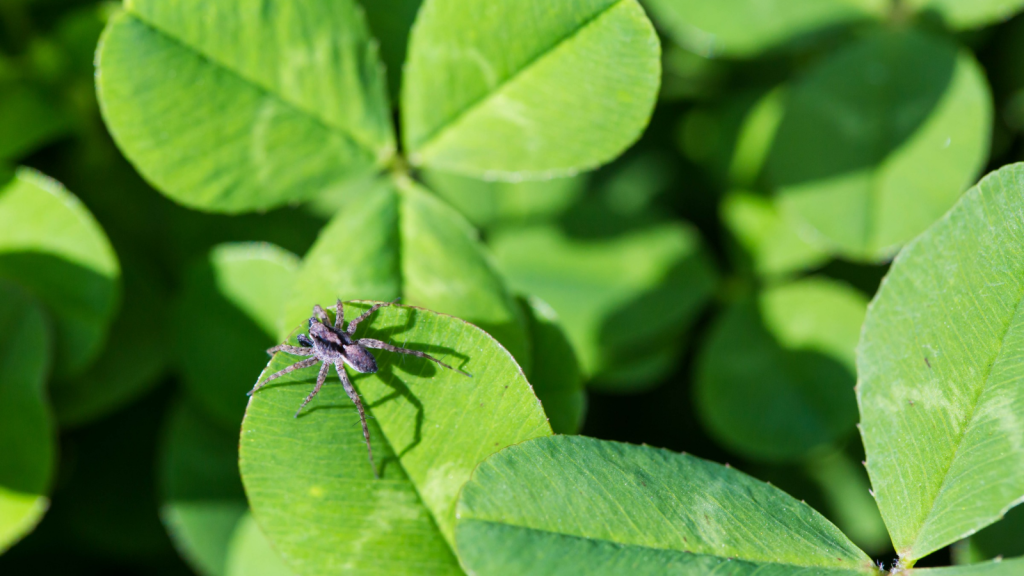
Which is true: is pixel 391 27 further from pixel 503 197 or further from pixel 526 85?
pixel 503 197

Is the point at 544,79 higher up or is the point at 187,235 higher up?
the point at 544,79

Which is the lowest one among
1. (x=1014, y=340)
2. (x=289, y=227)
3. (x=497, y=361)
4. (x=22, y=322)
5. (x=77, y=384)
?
(x=77, y=384)

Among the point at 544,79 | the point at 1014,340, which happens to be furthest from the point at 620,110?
the point at 1014,340

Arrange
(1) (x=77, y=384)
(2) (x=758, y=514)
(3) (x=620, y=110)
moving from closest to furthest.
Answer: (2) (x=758, y=514) < (3) (x=620, y=110) < (1) (x=77, y=384)

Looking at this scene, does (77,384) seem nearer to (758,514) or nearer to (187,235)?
(187,235)

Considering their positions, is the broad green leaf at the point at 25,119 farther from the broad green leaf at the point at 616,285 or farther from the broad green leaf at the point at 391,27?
the broad green leaf at the point at 616,285

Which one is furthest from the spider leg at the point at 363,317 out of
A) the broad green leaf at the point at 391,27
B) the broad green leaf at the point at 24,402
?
the broad green leaf at the point at 24,402

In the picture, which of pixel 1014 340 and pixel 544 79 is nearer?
pixel 1014 340
